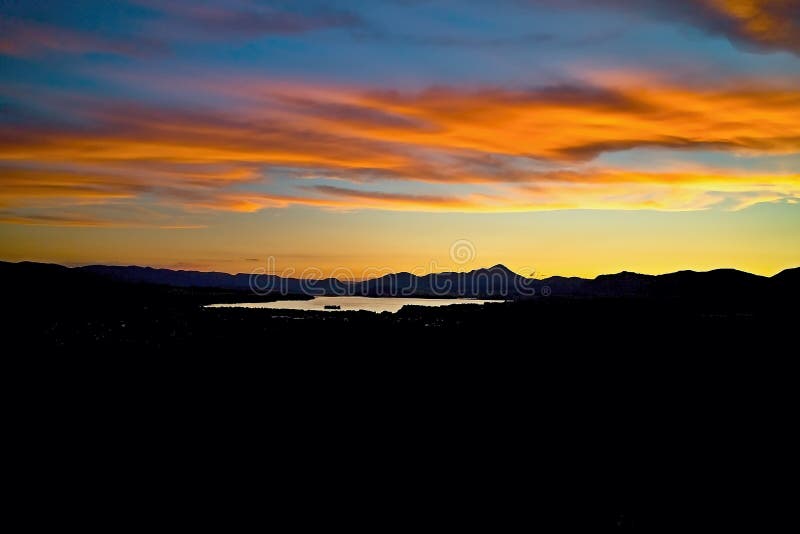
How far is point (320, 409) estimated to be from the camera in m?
18.8

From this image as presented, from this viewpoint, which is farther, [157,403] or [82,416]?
[157,403]

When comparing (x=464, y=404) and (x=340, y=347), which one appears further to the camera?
(x=340, y=347)

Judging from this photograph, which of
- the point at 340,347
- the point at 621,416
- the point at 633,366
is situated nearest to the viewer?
the point at 621,416

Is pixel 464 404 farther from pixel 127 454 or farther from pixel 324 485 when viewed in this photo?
pixel 127 454

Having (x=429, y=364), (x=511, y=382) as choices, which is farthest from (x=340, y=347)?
(x=511, y=382)

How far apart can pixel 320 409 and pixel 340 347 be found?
1975 centimetres

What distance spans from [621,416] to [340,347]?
2287 centimetres

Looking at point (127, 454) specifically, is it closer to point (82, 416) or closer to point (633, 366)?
point (82, 416)

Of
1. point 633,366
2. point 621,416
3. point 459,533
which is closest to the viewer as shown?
point 459,533

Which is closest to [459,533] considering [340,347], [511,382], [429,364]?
[511,382]

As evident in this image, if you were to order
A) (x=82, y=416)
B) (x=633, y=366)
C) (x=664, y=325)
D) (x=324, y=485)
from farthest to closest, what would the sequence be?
(x=664, y=325)
(x=633, y=366)
(x=82, y=416)
(x=324, y=485)

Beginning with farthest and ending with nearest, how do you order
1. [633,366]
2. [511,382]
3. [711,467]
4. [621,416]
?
[633,366], [511,382], [621,416], [711,467]

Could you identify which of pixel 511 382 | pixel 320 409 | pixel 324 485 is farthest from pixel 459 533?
pixel 511 382

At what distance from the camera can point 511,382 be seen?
24.4 meters
